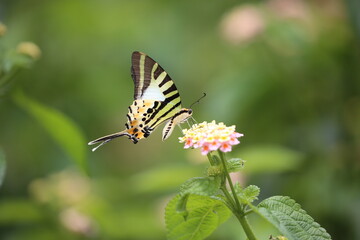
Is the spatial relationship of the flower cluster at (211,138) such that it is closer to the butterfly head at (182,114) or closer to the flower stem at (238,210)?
the flower stem at (238,210)

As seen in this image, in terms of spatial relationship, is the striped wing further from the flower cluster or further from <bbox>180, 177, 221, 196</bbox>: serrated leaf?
<bbox>180, 177, 221, 196</bbox>: serrated leaf

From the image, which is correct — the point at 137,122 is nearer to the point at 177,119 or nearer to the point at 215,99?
the point at 177,119

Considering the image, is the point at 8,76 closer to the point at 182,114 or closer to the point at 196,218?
the point at 182,114

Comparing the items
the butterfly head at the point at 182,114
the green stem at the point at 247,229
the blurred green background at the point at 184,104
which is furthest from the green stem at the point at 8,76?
the green stem at the point at 247,229

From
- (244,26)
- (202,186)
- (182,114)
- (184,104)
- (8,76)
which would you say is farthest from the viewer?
(184,104)

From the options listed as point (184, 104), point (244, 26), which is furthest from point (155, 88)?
point (184, 104)

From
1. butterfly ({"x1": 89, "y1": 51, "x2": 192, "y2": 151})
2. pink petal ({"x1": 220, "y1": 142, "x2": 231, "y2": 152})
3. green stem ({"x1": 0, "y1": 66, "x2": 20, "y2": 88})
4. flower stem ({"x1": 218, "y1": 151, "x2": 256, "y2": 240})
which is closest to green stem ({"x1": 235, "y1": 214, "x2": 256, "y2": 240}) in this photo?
flower stem ({"x1": 218, "y1": 151, "x2": 256, "y2": 240})
